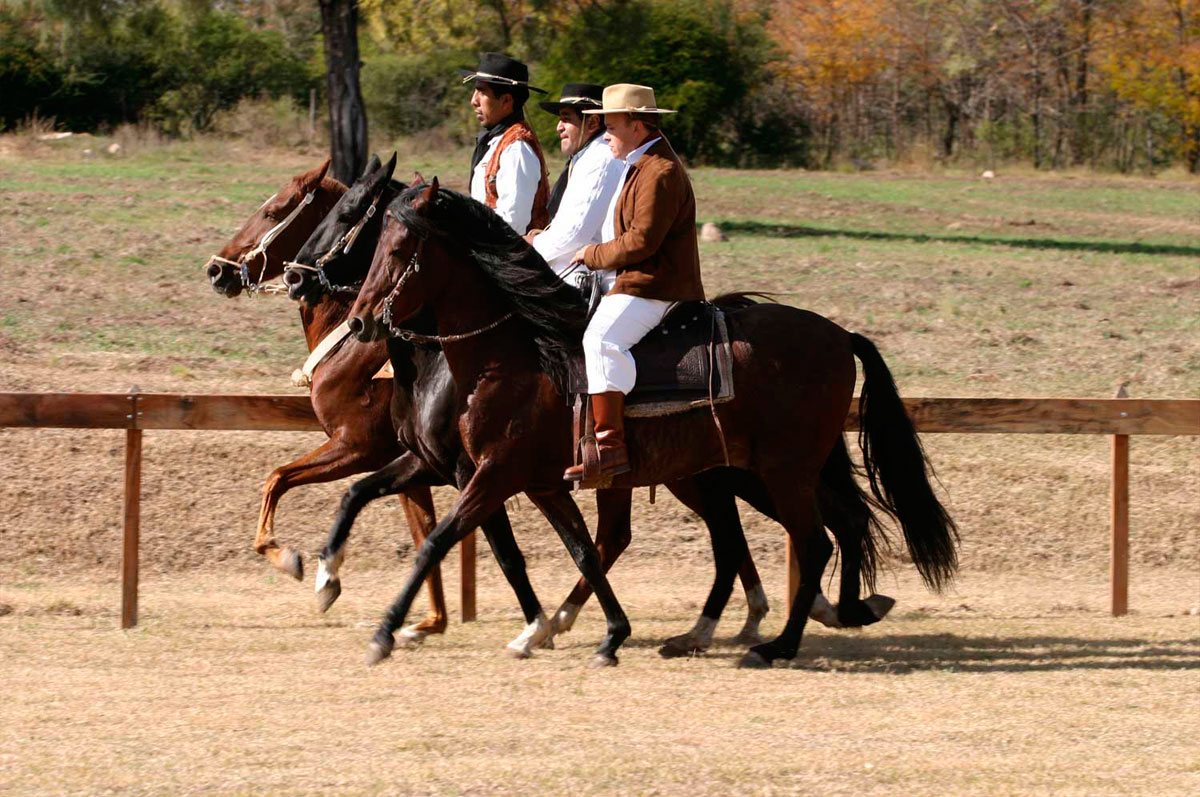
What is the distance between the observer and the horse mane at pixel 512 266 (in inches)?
299

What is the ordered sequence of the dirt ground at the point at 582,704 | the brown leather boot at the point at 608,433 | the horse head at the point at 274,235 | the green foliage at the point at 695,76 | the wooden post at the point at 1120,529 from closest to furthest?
the dirt ground at the point at 582,704 < the brown leather boot at the point at 608,433 < the horse head at the point at 274,235 < the wooden post at the point at 1120,529 < the green foliage at the point at 695,76

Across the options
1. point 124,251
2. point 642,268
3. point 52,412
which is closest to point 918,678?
point 642,268

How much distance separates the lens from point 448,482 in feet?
26.5

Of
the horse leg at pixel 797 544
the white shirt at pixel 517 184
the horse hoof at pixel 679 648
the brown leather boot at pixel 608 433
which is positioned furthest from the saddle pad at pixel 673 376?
the horse hoof at pixel 679 648

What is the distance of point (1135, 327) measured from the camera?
54.1 feet

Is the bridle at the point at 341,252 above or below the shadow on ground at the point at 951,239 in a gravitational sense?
below

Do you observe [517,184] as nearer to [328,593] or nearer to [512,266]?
[512,266]

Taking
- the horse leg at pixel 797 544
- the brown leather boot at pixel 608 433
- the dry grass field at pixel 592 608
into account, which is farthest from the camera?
the horse leg at pixel 797 544

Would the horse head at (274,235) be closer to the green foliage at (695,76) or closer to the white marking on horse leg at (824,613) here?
the white marking on horse leg at (824,613)

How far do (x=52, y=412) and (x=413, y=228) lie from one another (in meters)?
2.69

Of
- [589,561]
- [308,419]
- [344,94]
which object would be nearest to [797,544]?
[589,561]

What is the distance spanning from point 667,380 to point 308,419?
239 centimetres

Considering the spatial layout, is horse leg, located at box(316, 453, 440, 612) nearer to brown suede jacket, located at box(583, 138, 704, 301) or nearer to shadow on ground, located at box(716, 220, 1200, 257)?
brown suede jacket, located at box(583, 138, 704, 301)

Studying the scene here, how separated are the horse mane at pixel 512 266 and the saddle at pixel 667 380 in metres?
0.13
